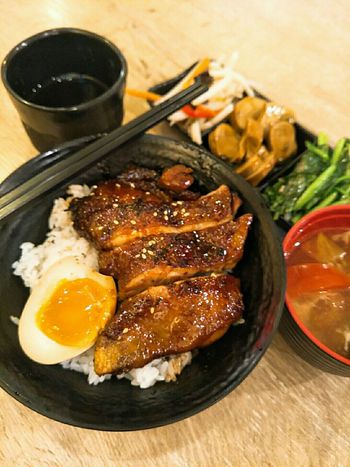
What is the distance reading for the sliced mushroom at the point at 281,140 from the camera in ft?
7.59

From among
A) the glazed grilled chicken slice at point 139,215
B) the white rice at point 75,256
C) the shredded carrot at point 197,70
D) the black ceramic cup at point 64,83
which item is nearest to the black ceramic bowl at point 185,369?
the white rice at point 75,256

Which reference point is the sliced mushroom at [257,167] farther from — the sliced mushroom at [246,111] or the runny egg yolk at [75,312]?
the runny egg yolk at [75,312]

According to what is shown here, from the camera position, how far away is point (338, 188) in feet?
7.36

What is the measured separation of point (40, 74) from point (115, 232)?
111 centimetres

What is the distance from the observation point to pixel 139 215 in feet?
5.64

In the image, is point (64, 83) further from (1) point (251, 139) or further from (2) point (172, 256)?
(2) point (172, 256)

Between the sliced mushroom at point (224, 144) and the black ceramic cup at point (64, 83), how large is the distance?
0.54 m

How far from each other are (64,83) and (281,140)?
125 centimetres

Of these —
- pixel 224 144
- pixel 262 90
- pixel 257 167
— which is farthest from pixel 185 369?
pixel 262 90

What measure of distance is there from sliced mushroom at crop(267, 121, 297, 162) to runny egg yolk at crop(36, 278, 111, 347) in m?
1.30

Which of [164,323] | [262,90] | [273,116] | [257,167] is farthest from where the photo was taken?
[262,90]

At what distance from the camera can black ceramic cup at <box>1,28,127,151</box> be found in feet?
6.36

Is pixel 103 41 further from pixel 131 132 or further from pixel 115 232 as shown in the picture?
pixel 115 232

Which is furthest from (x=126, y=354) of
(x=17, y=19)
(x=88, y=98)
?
(x=17, y=19)
